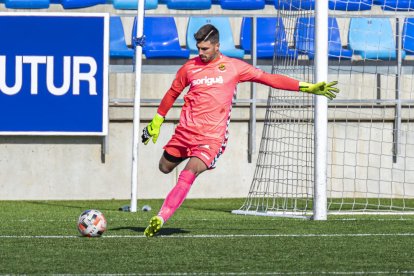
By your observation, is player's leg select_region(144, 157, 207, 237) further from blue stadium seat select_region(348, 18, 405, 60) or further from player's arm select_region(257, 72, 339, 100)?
blue stadium seat select_region(348, 18, 405, 60)

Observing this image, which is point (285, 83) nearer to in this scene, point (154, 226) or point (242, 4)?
point (154, 226)

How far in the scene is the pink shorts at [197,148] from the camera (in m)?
9.75

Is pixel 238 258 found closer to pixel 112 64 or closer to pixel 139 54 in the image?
pixel 139 54

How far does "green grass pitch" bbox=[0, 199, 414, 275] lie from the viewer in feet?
23.5

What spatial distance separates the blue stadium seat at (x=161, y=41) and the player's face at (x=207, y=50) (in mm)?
6833

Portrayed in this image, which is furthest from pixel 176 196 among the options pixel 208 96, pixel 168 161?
pixel 208 96

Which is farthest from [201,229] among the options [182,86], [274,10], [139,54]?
[274,10]

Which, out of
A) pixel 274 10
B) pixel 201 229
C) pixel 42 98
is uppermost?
pixel 274 10

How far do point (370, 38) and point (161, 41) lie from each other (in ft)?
10.6

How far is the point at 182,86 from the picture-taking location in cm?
1011

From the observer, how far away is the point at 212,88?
9938mm

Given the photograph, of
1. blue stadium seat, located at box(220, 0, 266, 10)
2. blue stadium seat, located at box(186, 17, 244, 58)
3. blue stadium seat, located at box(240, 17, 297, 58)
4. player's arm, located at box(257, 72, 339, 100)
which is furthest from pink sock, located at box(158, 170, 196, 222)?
blue stadium seat, located at box(220, 0, 266, 10)

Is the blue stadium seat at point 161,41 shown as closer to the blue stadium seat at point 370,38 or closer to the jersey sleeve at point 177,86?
the blue stadium seat at point 370,38

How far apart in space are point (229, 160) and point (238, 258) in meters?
7.97
